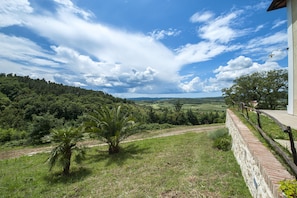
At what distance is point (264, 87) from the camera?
17.2 m

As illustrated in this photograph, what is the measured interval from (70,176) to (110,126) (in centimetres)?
301

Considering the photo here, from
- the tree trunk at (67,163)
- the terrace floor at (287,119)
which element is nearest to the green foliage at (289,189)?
the terrace floor at (287,119)

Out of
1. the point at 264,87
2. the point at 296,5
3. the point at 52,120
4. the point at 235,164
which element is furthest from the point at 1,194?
the point at 264,87

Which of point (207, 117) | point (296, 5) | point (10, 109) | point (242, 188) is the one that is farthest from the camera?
point (207, 117)

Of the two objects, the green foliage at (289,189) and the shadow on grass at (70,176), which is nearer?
the green foliage at (289,189)

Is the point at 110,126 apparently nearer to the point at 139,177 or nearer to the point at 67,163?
the point at 67,163

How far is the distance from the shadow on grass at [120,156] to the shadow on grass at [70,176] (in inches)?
42.3

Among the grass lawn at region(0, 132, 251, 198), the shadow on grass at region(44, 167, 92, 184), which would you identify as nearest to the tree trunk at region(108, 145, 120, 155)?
the grass lawn at region(0, 132, 251, 198)

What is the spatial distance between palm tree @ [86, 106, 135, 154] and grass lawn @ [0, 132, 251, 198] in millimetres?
886

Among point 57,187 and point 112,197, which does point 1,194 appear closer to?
point 57,187

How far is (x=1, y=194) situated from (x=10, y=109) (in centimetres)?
3890

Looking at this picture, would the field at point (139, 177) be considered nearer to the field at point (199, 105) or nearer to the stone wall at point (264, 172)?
the stone wall at point (264, 172)

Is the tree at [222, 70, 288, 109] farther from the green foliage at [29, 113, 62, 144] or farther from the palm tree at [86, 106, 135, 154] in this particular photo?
the green foliage at [29, 113, 62, 144]

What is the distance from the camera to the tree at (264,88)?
54.4 feet
